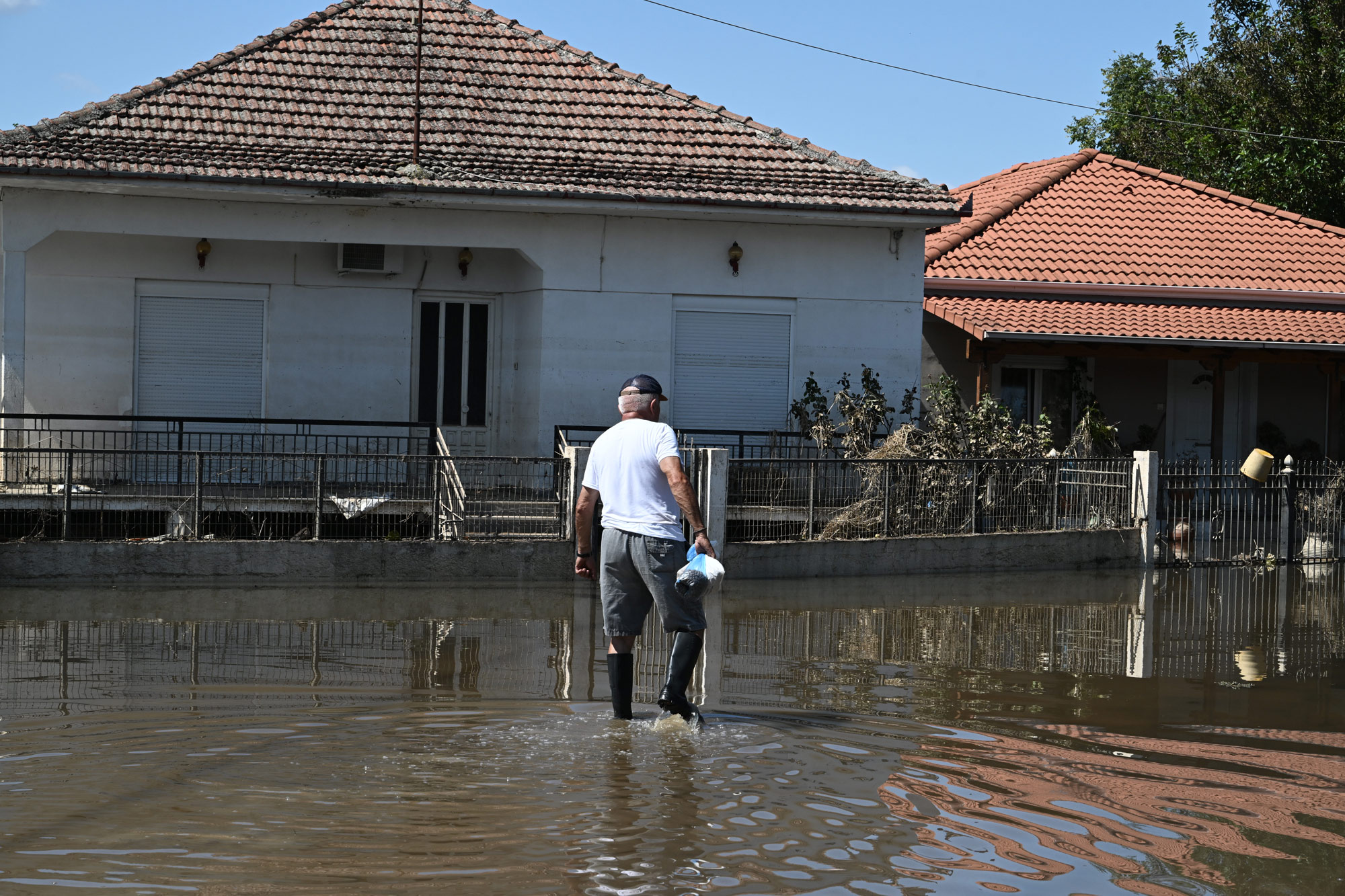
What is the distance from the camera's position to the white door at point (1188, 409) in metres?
22.5

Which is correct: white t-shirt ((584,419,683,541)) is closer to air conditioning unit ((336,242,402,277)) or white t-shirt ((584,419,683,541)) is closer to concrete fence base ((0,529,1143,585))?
concrete fence base ((0,529,1143,585))

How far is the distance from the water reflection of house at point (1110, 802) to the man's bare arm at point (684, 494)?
145 cm

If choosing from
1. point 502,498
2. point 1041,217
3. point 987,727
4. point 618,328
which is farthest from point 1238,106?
point 987,727

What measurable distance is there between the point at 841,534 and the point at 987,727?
7.20 metres

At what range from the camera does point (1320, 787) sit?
6.32m

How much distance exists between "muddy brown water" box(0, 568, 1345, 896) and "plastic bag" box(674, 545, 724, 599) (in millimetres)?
698

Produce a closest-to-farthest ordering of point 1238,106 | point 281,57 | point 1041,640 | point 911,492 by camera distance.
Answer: point 1041,640, point 911,492, point 281,57, point 1238,106

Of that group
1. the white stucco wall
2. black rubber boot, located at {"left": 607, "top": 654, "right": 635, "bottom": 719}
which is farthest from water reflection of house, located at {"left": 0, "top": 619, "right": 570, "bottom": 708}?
the white stucco wall

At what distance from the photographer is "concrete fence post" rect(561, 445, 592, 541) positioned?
13.6 metres

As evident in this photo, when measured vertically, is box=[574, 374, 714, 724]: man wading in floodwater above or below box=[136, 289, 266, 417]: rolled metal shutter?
below

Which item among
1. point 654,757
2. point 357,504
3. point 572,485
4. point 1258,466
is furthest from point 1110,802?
point 1258,466

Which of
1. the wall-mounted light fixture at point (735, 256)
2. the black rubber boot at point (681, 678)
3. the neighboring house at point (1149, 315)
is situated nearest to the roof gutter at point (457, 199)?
the wall-mounted light fixture at point (735, 256)

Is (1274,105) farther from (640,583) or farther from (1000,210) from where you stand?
(640,583)

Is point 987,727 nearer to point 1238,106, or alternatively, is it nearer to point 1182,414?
point 1182,414
